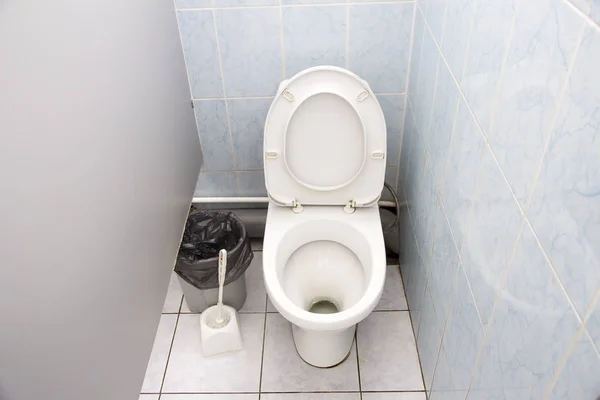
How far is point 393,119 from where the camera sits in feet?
6.37

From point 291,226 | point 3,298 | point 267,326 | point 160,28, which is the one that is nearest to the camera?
point 3,298

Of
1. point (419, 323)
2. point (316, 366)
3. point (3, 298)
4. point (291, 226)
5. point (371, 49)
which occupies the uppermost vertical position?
point (3, 298)

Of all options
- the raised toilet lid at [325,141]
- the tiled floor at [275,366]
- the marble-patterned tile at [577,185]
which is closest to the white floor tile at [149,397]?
the tiled floor at [275,366]

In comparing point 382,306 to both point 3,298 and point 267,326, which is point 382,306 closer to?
point 267,326

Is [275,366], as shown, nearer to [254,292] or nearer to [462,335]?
[254,292]

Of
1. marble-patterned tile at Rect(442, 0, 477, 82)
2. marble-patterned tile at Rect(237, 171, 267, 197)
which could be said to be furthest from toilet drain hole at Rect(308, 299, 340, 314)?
marble-patterned tile at Rect(442, 0, 477, 82)

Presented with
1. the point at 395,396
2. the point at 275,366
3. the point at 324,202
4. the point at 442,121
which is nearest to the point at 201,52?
the point at 324,202

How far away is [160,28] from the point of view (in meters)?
1.52

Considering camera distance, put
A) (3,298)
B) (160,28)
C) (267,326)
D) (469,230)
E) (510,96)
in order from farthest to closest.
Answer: (267,326), (160,28), (469,230), (510,96), (3,298)

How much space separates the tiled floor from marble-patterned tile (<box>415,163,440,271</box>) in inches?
15.0

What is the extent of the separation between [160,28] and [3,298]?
3.29ft

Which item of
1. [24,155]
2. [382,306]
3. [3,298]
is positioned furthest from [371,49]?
[3,298]

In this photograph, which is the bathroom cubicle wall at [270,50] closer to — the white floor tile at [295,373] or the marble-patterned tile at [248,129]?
the marble-patterned tile at [248,129]

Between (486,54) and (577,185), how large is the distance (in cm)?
42
